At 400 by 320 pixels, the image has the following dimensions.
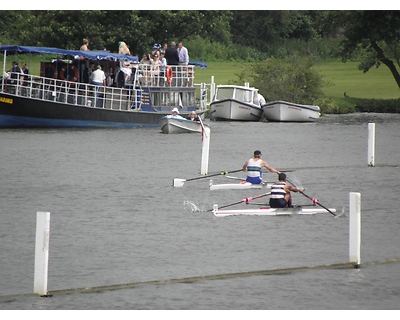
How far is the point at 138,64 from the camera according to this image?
6322 centimetres

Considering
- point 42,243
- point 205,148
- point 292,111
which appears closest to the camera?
point 42,243

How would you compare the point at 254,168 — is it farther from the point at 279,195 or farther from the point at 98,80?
the point at 98,80

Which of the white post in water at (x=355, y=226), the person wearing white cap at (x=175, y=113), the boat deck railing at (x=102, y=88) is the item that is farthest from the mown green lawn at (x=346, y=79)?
the white post in water at (x=355, y=226)

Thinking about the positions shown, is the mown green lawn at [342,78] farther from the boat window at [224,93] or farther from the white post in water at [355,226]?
the white post in water at [355,226]

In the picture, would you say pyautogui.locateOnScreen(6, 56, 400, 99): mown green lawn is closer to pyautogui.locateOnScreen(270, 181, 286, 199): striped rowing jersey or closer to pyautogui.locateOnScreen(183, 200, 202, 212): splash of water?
pyautogui.locateOnScreen(183, 200, 202, 212): splash of water

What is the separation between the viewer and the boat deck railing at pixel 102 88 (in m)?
60.8

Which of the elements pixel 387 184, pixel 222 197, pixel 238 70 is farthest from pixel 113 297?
pixel 238 70

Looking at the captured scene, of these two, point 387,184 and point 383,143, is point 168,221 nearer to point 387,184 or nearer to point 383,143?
point 387,184

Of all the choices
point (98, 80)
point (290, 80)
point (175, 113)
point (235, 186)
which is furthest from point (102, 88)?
point (235, 186)

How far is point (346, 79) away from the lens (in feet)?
311

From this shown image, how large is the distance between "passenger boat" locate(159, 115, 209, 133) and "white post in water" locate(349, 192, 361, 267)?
3471 centimetres

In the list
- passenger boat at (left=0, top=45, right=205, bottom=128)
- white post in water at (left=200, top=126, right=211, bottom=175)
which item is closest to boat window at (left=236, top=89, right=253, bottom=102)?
passenger boat at (left=0, top=45, right=205, bottom=128)

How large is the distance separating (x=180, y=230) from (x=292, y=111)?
41943 millimetres

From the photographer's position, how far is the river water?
74.4 ft
